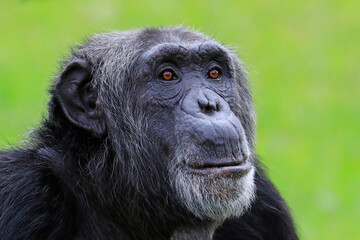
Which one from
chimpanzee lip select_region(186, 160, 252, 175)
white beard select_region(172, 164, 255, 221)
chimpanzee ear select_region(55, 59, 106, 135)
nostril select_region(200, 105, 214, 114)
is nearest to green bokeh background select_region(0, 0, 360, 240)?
chimpanzee ear select_region(55, 59, 106, 135)

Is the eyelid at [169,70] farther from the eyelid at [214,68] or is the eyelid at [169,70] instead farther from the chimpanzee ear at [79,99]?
the chimpanzee ear at [79,99]

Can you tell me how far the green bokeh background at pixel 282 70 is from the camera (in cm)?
1602

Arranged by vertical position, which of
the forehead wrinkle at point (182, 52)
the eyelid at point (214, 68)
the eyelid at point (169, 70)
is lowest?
the eyelid at point (169, 70)

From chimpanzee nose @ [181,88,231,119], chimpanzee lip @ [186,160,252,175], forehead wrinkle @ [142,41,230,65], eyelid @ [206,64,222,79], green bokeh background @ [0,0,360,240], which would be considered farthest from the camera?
green bokeh background @ [0,0,360,240]

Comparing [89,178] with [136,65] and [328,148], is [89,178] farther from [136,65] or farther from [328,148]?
[328,148]

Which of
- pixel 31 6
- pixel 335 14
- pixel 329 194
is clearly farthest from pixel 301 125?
pixel 31 6

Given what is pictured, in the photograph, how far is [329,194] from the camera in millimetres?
15844

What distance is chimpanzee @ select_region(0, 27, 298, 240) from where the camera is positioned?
8305 millimetres

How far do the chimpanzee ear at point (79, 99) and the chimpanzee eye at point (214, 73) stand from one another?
3.56ft

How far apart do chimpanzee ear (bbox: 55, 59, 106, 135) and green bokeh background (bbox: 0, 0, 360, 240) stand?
19.5 ft

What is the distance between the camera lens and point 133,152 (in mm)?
8586

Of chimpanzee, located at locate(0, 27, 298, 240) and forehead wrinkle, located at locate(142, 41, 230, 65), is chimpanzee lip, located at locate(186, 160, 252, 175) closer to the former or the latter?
chimpanzee, located at locate(0, 27, 298, 240)

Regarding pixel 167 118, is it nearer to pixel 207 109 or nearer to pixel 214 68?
pixel 207 109

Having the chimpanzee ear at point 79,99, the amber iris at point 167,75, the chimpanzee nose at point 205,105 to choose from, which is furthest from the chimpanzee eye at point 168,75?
the chimpanzee ear at point 79,99
